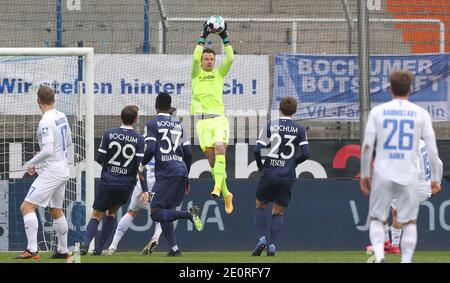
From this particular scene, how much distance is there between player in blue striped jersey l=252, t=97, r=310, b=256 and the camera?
13984 millimetres

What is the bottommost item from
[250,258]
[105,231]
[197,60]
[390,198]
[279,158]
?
[250,258]

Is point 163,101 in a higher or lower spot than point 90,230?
higher

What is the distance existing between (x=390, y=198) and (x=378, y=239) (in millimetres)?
411

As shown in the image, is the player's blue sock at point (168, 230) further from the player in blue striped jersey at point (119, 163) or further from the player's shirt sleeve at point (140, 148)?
the player's shirt sleeve at point (140, 148)

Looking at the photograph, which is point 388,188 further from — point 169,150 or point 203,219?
point 203,219

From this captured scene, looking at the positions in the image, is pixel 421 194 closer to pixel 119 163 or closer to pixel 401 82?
pixel 119 163

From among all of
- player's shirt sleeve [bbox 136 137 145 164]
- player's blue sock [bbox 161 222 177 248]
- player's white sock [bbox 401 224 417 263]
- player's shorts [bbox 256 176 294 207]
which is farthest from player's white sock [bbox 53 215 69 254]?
player's white sock [bbox 401 224 417 263]

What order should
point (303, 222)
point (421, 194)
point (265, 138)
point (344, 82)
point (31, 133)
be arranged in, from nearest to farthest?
1. point (265, 138)
2. point (421, 194)
3. point (31, 133)
4. point (303, 222)
5. point (344, 82)

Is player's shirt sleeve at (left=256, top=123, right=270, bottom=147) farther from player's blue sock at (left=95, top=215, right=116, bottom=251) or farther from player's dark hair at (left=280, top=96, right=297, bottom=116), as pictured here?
player's blue sock at (left=95, top=215, right=116, bottom=251)

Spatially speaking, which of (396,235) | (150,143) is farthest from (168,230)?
(396,235)

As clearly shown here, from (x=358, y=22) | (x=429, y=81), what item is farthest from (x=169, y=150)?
(x=429, y=81)

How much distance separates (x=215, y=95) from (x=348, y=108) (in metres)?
3.45

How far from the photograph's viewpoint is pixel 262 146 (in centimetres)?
1402

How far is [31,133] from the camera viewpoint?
1677 centimetres
